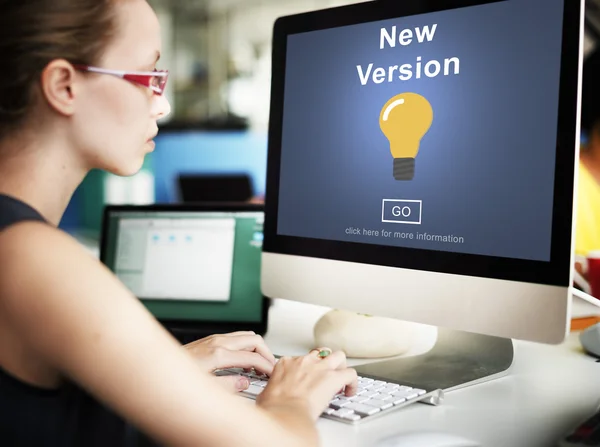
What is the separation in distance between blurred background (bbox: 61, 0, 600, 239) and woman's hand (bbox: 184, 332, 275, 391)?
3.15 meters

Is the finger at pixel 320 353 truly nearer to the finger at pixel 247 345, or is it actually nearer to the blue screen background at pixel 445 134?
the finger at pixel 247 345

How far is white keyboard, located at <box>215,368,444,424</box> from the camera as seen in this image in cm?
73

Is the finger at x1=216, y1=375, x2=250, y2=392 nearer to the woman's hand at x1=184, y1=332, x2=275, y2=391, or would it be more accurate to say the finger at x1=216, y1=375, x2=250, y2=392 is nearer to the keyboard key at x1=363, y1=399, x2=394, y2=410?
the woman's hand at x1=184, y1=332, x2=275, y2=391

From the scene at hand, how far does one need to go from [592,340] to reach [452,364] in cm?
26

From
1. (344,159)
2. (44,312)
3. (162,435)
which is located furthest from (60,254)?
(344,159)

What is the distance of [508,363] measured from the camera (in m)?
0.96

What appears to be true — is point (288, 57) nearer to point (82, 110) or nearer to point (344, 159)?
point (344, 159)

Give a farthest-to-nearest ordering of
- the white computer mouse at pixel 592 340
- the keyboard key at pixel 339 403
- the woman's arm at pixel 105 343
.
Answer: the white computer mouse at pixel 592 340, the keyboard key at pixel 339 403, the woman's arm at pixel 105 343

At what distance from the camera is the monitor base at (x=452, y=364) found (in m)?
0.88

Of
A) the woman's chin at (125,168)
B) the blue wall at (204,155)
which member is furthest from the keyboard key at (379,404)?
the blue wall at (204,155)

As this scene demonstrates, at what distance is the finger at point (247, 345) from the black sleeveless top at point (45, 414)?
281 millimetres

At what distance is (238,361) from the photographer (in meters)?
0.87

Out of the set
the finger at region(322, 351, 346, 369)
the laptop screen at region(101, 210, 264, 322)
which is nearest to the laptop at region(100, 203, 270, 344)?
the laptop screen at region(101, 210, 264, 322)

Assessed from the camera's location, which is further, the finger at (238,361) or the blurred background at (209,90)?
the blurred background at (209,90)
